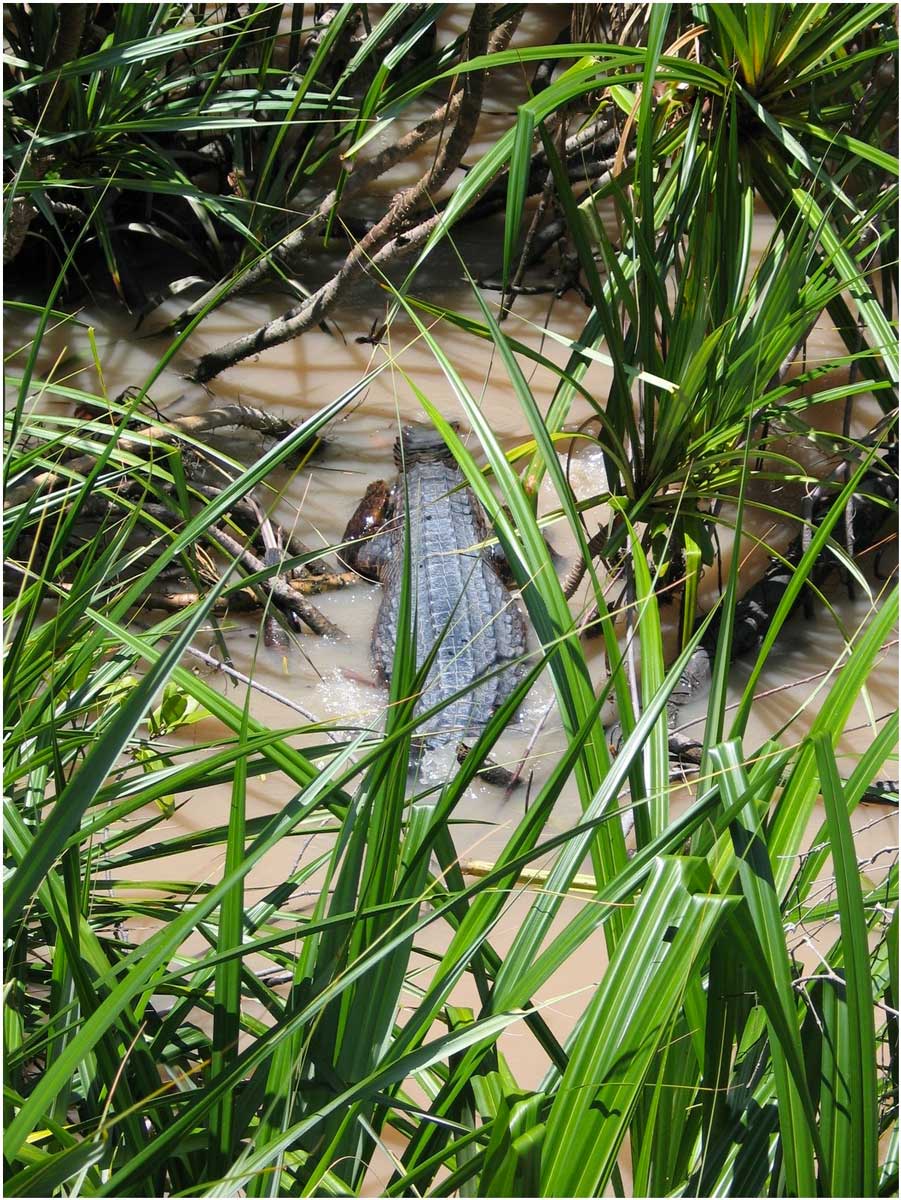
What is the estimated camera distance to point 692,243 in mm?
1865

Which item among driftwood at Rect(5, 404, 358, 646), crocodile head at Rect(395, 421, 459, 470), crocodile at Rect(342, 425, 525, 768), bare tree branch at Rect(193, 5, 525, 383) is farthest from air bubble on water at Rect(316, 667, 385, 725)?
bare tree branch at Rect(193, 5, 525, 383)

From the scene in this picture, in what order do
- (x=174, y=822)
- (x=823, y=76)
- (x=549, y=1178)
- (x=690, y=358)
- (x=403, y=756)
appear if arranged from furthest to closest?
1. (x=174, y=822)
2. (x=823, y=76)
3. (x=690, y=358)
4. (x=403, y=756)
5. (x=549, y=1178)

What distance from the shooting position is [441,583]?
9.96ft

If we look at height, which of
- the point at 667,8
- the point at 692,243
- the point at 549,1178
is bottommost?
the point at 549,1178

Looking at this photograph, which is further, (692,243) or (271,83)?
(271,83)

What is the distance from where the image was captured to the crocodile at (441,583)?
276 centimetres

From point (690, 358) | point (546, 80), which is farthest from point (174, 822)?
point (546, 80)

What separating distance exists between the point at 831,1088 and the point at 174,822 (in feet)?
6.06

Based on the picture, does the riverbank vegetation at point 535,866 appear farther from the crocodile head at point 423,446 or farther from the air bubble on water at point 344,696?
the crocodile head at point 423,446

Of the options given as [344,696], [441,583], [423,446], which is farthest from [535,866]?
[423,446]

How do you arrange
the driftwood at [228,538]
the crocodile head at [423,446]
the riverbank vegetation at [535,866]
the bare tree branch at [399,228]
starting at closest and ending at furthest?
the riverbank vegetation at [535,866]
the bare tree branch at [399,228]
the driftwood at [228,538]
the crocodile head at [423,446]

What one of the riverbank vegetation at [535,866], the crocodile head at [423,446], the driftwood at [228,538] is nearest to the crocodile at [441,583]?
the crocodile head at [423,446]

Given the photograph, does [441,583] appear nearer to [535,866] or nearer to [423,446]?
[423,446]

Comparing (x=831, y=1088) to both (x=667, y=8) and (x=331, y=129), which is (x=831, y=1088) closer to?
(x=667, y=8)
